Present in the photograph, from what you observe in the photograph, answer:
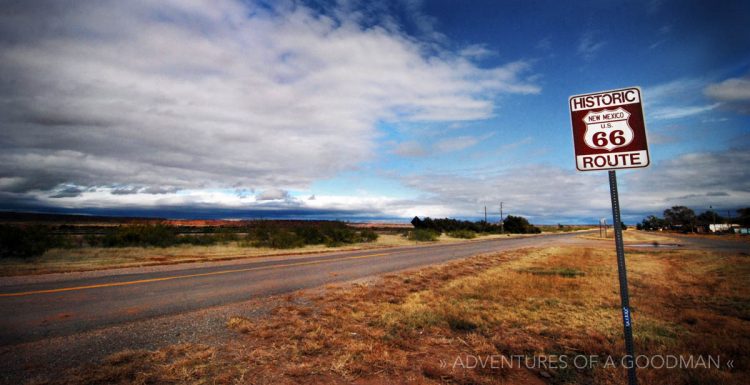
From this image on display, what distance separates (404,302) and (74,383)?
5.58m

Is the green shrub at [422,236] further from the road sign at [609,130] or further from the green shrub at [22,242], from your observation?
the road sign at [609,130]

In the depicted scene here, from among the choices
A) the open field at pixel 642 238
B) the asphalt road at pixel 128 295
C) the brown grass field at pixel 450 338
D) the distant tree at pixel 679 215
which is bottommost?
the asphalt road at pixel 128 295

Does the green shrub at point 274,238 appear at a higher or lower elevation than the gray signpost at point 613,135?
lower

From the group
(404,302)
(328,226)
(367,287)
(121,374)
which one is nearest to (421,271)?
(367,287)

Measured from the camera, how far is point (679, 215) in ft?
376

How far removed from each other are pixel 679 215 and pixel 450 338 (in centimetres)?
15270

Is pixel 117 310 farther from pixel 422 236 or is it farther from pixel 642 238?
pixel 642 238

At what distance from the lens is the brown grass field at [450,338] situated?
149 inches

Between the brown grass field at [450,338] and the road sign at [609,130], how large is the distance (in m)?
2.51

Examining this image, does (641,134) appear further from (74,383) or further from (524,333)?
(74,383)

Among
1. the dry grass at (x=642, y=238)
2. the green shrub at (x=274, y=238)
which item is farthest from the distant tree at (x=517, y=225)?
the green shrub at (x=274, y=238)

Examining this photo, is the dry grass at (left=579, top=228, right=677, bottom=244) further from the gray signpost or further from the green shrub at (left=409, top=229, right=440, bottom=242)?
the gray signpost

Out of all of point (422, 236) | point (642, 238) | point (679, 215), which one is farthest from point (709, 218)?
point (422, 236)

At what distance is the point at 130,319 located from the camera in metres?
6.10
